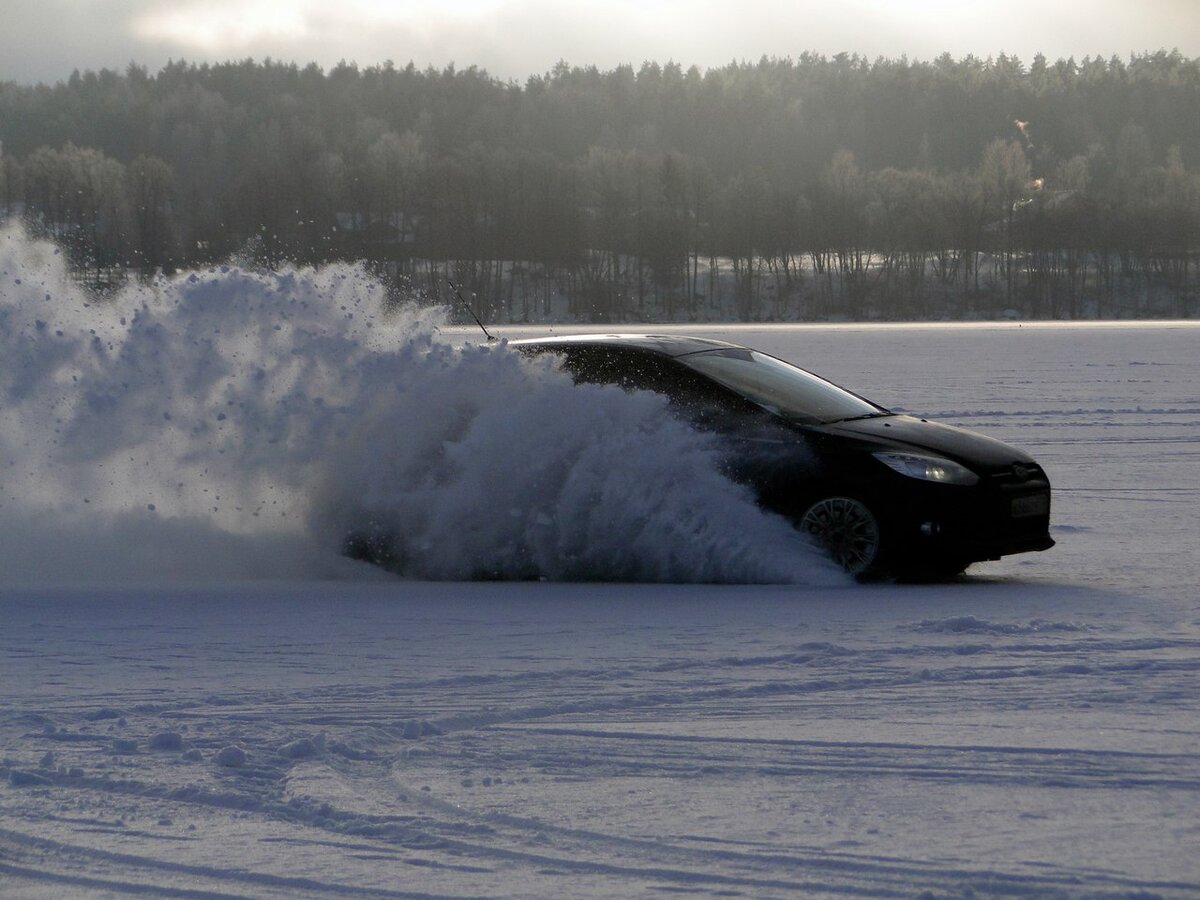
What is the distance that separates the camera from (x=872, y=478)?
8031 mm

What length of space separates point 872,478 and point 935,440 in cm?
53

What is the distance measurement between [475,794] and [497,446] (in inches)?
171

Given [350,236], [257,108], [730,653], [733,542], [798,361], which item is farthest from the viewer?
[257,108]

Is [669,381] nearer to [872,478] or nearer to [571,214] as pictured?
[872,478]

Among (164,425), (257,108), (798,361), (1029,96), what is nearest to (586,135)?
(257,108)

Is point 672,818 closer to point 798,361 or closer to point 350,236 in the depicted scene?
point 798,361

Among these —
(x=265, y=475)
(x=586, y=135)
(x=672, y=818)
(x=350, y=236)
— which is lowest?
(x=672, y=818)

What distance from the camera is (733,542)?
26.8 feet

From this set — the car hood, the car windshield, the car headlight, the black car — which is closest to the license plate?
the black car

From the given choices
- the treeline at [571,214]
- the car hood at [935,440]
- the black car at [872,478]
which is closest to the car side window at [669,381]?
the black car at [872,478]

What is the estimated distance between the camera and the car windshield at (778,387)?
335 inches

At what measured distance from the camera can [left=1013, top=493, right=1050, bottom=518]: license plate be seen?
816 centimetres

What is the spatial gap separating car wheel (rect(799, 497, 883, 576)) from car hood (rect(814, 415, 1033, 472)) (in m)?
0.42

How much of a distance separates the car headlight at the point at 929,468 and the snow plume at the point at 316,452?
64 centimetres
